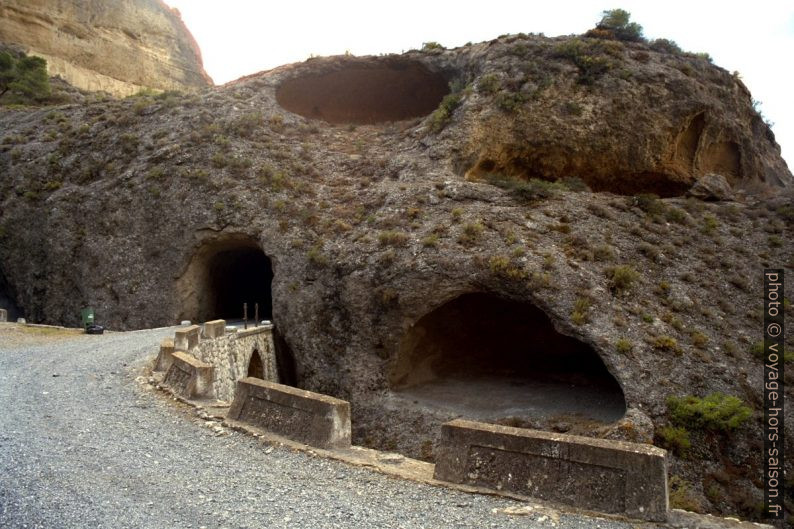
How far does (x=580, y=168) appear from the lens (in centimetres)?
2809

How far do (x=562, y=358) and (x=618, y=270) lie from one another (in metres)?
6.27

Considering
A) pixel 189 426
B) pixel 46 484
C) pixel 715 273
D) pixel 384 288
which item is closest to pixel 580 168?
pixel 715 273

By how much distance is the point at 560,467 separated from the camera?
6832mm

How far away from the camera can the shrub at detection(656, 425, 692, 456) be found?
1430 centimetres

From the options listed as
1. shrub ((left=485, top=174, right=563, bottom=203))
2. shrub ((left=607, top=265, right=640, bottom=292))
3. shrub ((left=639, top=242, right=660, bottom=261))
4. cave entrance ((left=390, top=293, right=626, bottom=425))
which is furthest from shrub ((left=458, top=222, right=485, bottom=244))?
shrub ((left=639, top=242, right=660, bottom=261))

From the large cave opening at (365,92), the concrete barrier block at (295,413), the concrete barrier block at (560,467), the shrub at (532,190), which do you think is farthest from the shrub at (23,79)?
the concrete barrier block at (560,467)

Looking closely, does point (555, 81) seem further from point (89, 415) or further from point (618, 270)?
point (89, 415)

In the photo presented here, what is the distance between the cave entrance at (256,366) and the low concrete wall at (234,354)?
0.30 feet

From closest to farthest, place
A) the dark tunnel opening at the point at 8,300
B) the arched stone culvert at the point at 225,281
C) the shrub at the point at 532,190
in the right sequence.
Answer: the shrub at the point at 532,190 → the arched stone culvert at the point at 225,281 → the dark tunnel opening at the point at 8,300

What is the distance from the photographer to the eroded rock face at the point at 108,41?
45719 mm

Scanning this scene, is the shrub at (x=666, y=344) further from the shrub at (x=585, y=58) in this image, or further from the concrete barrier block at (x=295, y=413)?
the shrub at (x=585, y=58)

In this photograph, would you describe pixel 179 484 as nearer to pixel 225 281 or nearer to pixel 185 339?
pixel 185 339

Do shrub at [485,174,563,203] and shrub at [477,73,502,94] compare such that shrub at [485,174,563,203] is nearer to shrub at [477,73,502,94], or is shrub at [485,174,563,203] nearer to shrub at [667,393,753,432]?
shrub at [477,73,502,94]

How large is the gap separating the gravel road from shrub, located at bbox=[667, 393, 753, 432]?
32.3 ft
